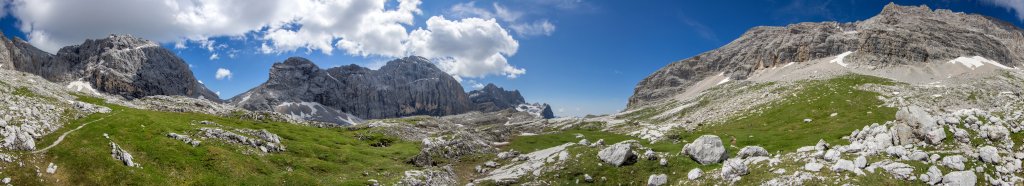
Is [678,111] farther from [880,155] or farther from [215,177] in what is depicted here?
[215,177]

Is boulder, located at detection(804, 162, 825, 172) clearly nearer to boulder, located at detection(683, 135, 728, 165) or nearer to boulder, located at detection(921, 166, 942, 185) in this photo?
boulder, located at detection(921, 166, 942, 185)

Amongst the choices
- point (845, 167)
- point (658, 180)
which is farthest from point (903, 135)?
point (658, 180)

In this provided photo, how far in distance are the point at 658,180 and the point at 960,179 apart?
68.6 feet

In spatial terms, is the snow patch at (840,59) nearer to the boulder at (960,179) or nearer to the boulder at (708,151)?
the boulder at (708,151)

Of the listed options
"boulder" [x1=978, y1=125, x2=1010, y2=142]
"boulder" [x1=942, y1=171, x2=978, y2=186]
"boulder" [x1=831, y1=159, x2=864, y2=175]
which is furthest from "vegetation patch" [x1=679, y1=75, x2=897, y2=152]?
"boulder" [x1=942, y1=171, x2=978, y2=186]

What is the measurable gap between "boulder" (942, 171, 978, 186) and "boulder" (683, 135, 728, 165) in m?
17.5

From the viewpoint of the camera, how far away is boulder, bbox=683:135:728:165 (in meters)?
47.5

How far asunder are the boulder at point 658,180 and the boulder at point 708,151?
429 cm

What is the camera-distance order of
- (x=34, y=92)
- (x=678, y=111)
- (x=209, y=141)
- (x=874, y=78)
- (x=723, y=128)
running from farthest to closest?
1. (x=678, y=111)
2. (x=874, y=78)
3. (x=723, y=128)
4. (x=34, y=92)
5. (x=209, y=141)

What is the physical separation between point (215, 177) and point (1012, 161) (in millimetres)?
59370

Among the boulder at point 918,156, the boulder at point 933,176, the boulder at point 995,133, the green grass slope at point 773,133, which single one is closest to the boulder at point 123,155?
the green grass slope at point 773,133

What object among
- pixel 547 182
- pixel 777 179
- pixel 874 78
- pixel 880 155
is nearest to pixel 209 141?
pixel 547 182

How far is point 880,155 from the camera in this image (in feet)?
120

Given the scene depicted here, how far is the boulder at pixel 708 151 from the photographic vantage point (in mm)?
47503
